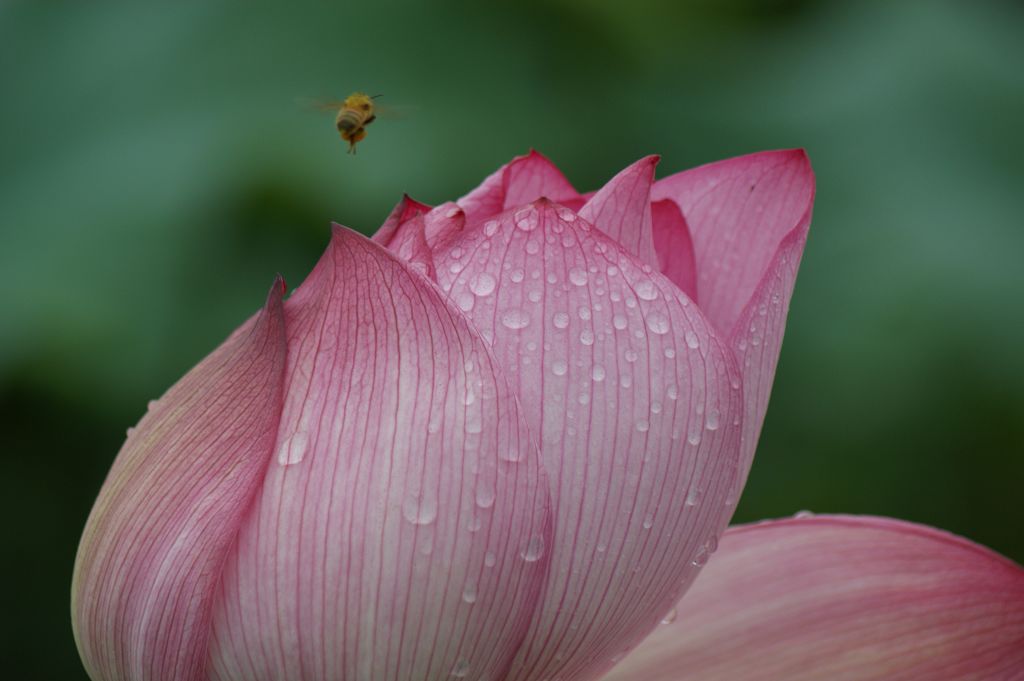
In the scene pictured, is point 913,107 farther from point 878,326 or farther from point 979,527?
point 979,527

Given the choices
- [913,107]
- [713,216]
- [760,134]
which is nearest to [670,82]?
[760,134]

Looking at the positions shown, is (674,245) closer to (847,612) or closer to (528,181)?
(528,181)

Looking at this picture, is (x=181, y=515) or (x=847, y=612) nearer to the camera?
(x=181, y=515)

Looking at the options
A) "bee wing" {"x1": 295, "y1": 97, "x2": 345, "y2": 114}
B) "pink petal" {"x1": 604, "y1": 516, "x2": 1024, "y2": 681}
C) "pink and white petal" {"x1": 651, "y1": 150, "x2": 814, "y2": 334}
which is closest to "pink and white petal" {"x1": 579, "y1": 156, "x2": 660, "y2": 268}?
"pink and white petal" {"x1": 651, "y1": 150, "x2": 814, "y2": 334}

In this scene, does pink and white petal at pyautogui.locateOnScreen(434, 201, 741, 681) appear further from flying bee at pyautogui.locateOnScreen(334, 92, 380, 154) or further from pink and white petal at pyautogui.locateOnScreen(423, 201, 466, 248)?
flying bee at pyautogui.locateOnScreen(334, 92, 380, 154)

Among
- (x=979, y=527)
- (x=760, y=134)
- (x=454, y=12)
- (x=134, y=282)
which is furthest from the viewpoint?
(x=454, y=12)

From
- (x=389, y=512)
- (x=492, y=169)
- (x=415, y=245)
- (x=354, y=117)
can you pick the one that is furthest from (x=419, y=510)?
(x=492, y=169)

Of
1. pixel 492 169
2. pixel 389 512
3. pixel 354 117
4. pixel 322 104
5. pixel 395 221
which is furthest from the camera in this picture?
pixel 492 169
